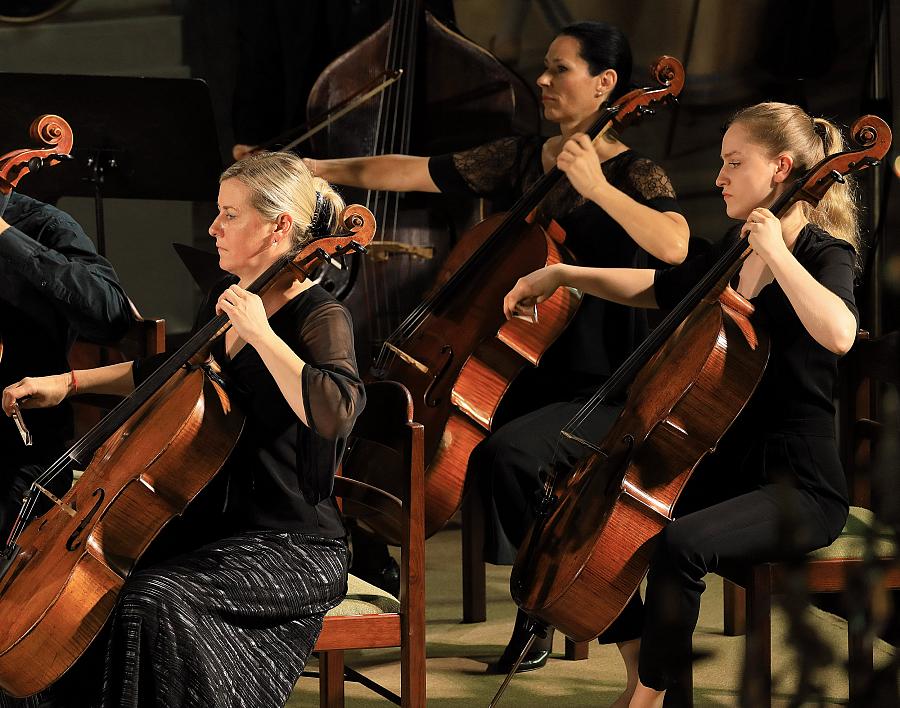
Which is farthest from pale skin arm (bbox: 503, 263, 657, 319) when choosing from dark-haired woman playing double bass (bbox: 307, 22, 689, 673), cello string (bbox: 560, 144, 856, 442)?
cello string (bbox: 560, 144, 856, 442)

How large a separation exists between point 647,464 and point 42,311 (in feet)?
3.87

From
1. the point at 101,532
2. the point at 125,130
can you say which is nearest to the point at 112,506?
the point at 101,532

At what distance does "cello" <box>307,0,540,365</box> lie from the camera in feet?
10.6

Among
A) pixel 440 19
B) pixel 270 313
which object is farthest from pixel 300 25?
pixel 270 313

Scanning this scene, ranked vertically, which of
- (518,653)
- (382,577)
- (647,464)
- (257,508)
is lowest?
(382,577)

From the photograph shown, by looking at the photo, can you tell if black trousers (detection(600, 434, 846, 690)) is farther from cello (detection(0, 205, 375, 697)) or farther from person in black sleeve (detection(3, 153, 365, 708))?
cello (detection(0, 205, 375, 697))

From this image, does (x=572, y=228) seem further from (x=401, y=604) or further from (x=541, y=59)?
(x=541, y=59)

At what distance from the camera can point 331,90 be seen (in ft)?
10.8

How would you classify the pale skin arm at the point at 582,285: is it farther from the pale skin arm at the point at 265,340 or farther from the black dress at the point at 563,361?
the pale skin arm at the point at 265,340

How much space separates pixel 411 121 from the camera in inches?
136

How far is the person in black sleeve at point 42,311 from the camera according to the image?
2180 mm

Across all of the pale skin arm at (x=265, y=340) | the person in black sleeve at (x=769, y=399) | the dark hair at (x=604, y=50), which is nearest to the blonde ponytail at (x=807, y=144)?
the person in black sleeve at (x=769, y=399)

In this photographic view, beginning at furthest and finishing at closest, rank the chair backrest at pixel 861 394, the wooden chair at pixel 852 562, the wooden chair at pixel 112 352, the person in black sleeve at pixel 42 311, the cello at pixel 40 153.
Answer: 1. the wooden chair at pixel 112 352
2. the chair backrest at pixel 861 394
3. the person in black sleeve at pixel 42 311
4. the cello at pixel 40 153
5. the wooden chair at pixel 852 562

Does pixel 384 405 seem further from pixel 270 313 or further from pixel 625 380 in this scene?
pixel 625 380
